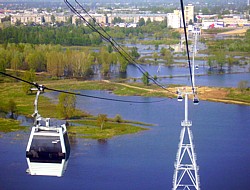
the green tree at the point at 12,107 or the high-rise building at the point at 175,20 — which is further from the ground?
the high-rise building at the point at 175,20

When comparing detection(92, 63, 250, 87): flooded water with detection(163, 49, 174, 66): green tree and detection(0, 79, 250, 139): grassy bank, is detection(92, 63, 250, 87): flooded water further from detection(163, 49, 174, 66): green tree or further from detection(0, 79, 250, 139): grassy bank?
detection(0, 79, 250, 139): grassy bank

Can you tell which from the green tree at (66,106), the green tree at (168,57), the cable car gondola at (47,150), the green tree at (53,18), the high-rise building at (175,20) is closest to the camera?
the cable car gondola at (47,150)

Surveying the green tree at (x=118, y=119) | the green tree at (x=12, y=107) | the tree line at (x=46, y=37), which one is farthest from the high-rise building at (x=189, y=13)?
the green tree at (x=118, y=119)

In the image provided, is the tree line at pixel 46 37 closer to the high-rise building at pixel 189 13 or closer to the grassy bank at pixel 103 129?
the high-rise building at pixel 189 13

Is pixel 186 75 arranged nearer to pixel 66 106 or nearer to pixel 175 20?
pixel 66 106

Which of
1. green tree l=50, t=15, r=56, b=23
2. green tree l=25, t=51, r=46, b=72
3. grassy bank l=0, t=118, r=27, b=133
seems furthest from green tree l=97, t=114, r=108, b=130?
green tree l=50, t=15, r=56, b=23

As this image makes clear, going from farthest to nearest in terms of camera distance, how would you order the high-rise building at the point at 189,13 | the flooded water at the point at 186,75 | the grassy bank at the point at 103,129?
the high-rise building at the point at 189,13
the flooded water at the point at 186,75
the grassy bank at the point at 103,129
